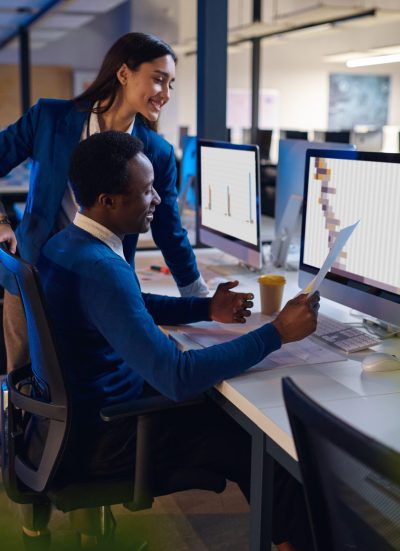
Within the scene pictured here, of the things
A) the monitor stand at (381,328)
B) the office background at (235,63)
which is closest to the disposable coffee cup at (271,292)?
the monitor stand at (381,328)

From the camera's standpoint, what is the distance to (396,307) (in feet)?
5.70

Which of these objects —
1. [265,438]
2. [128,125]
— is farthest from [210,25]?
[265,438]

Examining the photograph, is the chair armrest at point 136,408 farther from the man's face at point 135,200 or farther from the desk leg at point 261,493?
the man's face at point 135,200

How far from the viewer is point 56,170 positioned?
2271 mm

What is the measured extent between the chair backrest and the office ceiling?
6067 mm

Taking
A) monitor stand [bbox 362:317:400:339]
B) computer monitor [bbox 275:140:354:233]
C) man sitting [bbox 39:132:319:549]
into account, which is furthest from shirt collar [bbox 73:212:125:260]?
computer monitor [bbox 275:140:354:233]

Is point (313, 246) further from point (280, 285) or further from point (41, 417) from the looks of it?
point (41, 417)

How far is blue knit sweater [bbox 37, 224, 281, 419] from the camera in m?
1.45

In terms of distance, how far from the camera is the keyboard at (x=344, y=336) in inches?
69.5

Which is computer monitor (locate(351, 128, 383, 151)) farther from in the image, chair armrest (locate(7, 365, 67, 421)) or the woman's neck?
chair armrest (locate(7, 365, 67, 421))

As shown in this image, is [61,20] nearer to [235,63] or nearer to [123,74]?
[235,63]

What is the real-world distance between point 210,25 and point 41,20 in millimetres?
6159

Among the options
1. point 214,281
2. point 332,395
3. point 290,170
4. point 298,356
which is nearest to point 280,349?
point 298,356

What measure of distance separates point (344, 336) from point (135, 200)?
64cm
